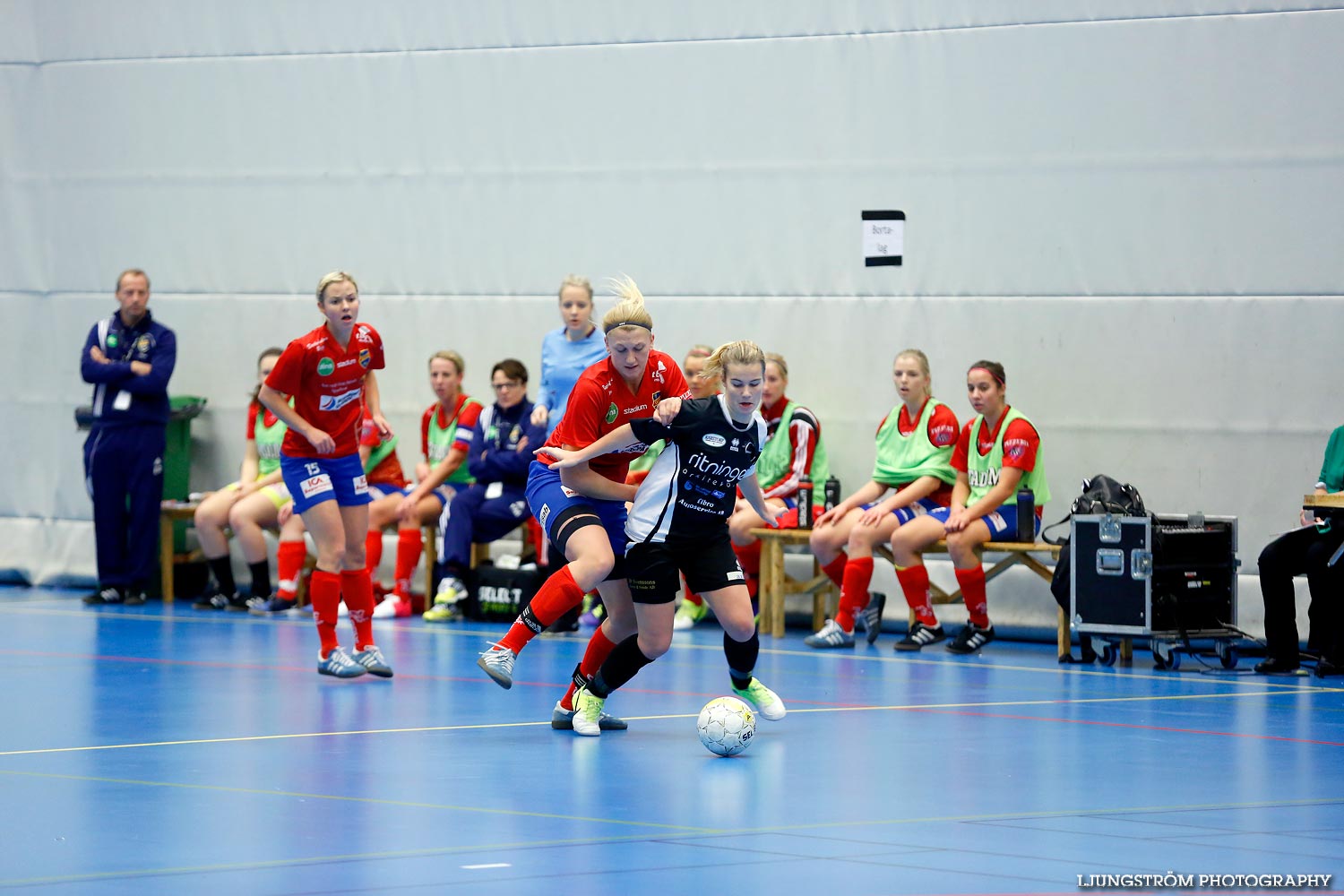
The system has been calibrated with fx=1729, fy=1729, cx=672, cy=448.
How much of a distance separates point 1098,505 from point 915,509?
1305 mm

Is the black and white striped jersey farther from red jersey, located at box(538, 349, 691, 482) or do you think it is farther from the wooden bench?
the wooden bench

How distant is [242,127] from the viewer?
13320 mm

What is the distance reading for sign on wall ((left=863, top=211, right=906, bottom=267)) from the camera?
37.0 feet

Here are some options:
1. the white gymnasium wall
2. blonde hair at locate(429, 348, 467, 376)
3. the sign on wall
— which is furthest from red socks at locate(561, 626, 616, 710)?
blonde hair at locate(429, 348, 467, 376)

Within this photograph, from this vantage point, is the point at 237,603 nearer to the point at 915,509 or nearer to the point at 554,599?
the point at 915,509

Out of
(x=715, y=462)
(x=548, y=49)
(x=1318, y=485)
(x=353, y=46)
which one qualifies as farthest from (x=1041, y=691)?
(x=353, y=46)

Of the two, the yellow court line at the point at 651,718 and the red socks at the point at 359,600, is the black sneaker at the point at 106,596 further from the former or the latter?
the yellow court line at the point at 651,718

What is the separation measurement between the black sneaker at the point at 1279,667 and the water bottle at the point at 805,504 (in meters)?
3.12

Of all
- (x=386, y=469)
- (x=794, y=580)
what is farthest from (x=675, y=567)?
(x=386, y=469)

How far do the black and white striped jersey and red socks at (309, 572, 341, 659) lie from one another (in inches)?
92.9

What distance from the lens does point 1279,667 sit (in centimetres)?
903

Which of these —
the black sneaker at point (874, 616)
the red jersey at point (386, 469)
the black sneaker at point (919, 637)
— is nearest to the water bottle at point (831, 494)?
the black sneaker at point (874, 616)

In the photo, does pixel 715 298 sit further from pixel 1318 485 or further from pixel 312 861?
pixel 312 861

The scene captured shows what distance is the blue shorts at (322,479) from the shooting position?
808 centimetres
